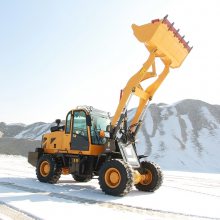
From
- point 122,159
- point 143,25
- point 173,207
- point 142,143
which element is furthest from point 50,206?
point 142,143

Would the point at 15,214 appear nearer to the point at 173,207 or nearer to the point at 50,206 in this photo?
the point at 50,206

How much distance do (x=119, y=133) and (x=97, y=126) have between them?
923 mm

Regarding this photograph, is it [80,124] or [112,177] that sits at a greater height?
[80,124]

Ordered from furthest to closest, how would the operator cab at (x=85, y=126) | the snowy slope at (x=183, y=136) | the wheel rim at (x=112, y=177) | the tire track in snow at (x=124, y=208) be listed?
the snowy slope at (x=183, y=136), the operator cab at (x=85, y=126), the wheel rim at (x=112, y=177), the tire track in snow at (x=124, y=208)

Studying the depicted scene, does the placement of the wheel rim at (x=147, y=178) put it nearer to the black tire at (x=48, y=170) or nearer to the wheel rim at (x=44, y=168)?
the black tire at (x=48, y=170)

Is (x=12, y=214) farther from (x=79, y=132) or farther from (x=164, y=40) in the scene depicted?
(x=164, y=40)

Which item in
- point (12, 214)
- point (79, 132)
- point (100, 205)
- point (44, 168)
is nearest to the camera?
point (12, 214)

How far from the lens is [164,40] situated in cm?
1038

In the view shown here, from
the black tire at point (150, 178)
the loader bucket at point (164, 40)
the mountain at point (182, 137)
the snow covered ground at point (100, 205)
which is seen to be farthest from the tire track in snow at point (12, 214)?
the mountain at point (182, 137)

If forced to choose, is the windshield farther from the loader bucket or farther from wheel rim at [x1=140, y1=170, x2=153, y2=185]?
the loader bucket

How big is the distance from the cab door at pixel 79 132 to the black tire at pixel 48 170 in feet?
3.25

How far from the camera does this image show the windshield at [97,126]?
10.8 meters

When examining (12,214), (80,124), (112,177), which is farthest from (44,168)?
(12,214)

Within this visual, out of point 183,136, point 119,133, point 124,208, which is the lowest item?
point 124,208
